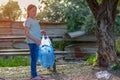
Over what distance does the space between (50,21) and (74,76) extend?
9065mm

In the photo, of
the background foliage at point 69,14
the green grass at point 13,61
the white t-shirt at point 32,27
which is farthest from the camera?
the background foliage at point 69,14

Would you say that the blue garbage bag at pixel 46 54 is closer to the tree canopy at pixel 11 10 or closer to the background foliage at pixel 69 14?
the background foliage at pixel 69 14

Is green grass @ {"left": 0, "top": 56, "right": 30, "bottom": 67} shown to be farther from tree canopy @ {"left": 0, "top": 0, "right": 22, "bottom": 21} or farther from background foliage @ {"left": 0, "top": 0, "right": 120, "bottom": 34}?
tree canopy @ {"left": 0, "top": 0, "right": 22, "bottom": 21}

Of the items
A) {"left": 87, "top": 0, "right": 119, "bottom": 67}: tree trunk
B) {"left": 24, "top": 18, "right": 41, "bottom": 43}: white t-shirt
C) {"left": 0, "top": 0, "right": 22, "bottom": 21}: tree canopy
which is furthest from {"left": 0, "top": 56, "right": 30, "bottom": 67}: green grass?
{"left": 0, "top": 0, "right": 22, "bottom": 21}: tree canopy

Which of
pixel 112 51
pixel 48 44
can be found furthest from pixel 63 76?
pixel 112 51

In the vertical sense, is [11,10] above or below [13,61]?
above

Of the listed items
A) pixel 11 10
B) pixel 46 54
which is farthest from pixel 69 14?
pixel 46 54

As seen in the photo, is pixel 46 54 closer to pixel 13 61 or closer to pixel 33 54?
pixel 33 54

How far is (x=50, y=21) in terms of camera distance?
51.7 feet

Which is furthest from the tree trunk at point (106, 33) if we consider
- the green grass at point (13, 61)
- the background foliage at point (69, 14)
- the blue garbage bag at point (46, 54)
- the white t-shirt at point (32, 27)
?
the background foliage at point (69, 14)

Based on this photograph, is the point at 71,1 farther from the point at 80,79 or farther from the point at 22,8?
the point at 80,79

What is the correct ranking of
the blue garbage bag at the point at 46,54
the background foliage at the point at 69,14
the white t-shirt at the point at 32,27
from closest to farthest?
the white t-shirt at the point at 32,27 < the blue garbage bag at the point at 46,54 < the background foliage at the point at 69,14

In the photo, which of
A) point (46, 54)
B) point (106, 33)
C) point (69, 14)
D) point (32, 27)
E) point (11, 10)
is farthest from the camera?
point (11, 10)

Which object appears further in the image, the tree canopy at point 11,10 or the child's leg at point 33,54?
the tree canopy at point 11,10
